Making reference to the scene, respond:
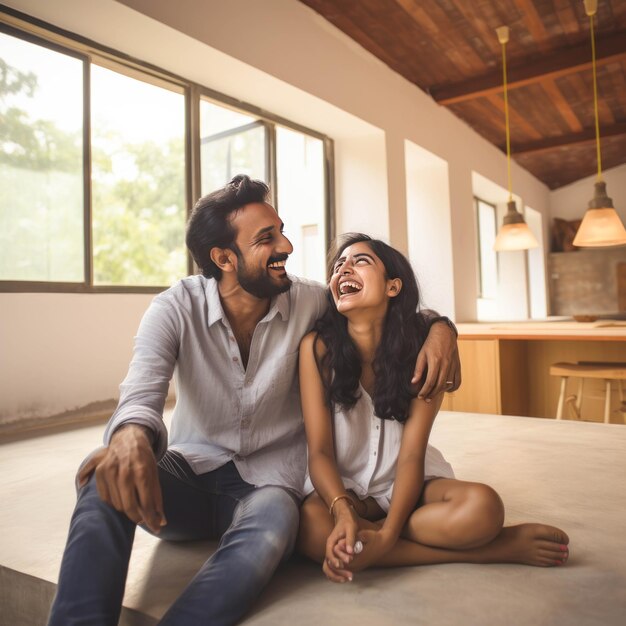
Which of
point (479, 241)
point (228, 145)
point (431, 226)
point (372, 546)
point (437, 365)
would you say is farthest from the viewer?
point (479, 241)

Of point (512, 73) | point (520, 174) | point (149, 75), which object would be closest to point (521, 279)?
point (520, 174)

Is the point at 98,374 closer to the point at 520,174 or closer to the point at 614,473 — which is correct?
the point at 614,473

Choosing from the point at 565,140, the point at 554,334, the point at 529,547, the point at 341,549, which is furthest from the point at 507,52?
the point at 341,549

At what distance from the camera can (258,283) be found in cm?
171

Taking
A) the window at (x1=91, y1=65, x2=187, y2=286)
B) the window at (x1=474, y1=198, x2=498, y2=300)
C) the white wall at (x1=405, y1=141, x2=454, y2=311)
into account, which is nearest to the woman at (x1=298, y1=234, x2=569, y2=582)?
the window at (x1=91, y1=65, x2=187, y2=286)

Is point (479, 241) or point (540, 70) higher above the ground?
point (540, 70)

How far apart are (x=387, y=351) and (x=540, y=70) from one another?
5.14m

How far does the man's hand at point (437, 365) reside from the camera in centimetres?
152

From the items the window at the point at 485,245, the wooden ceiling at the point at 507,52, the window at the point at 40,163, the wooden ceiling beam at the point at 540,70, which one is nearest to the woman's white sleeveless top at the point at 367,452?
the window at the point at 40,163

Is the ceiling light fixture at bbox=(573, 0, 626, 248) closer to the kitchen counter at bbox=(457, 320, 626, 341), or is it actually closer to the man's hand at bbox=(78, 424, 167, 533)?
the kitchen counter at bbox=(457, 320, 626, 341)

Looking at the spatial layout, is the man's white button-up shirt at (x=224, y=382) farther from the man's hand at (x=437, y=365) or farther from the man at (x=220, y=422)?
the man's hand at (x=437, y=365)

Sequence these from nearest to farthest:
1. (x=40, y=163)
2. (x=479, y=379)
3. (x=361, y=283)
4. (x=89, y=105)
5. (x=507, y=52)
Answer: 1. (x=361, y=283)
2. (x=40, y=163)
3. (x=89, y=105)
4. (x=479, y=379)
5. (x=507, y=52)

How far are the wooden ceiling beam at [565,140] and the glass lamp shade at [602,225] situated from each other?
4.08 meters

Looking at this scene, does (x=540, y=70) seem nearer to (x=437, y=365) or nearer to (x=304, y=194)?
(x=304, y=194)
